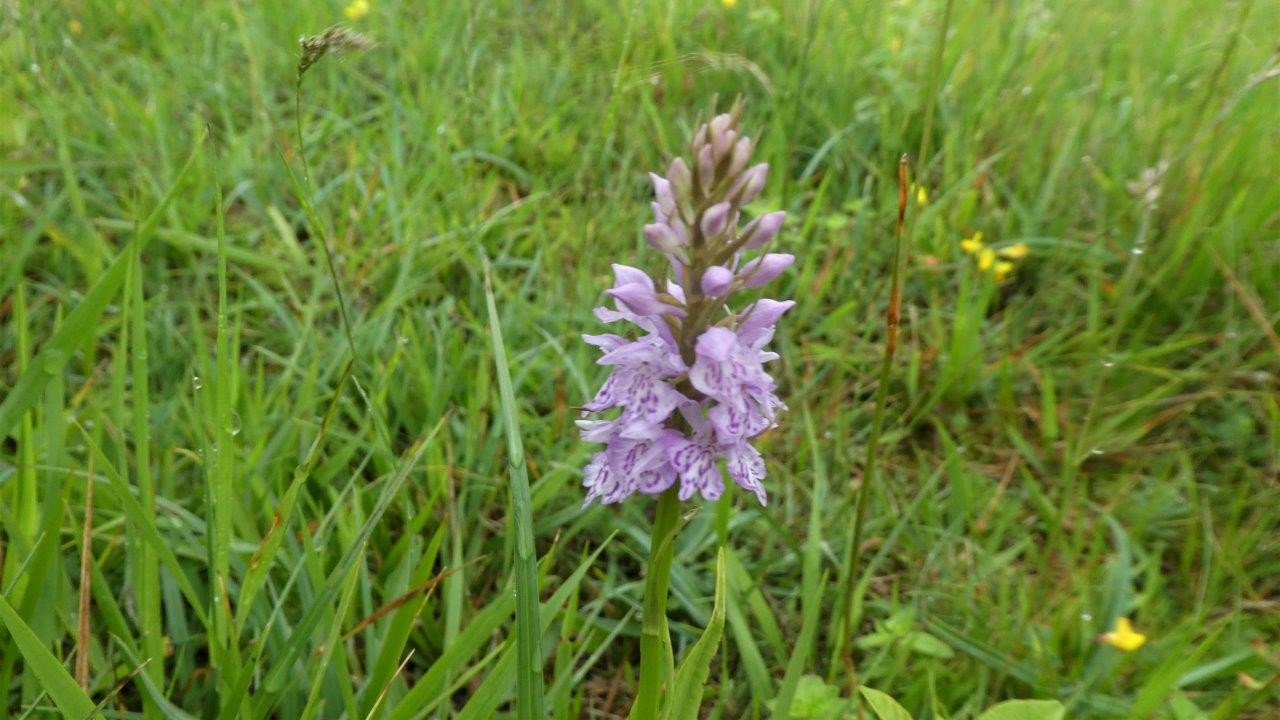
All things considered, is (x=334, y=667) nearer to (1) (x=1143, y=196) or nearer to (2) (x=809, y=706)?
(2) (x=809, y=706)

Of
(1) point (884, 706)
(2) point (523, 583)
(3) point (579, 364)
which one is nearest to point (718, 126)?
(2) point (523, 583)

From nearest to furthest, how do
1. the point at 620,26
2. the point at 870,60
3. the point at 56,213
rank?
the point at 56,213 → the point at 870,60 → the point at 620,26

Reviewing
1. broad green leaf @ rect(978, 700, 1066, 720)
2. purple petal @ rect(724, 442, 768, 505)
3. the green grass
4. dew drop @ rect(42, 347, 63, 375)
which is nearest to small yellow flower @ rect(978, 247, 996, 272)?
the green grass

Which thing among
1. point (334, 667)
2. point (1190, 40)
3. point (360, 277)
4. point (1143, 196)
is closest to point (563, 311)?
point (360, 277)

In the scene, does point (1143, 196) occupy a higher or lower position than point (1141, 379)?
higher

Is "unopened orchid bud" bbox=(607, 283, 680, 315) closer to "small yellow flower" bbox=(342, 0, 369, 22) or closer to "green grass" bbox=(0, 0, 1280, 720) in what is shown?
"green grass" bbox=(0, 0, 1280, 720)

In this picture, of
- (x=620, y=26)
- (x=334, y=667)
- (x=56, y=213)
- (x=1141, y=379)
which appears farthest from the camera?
(x=620, y=26)
